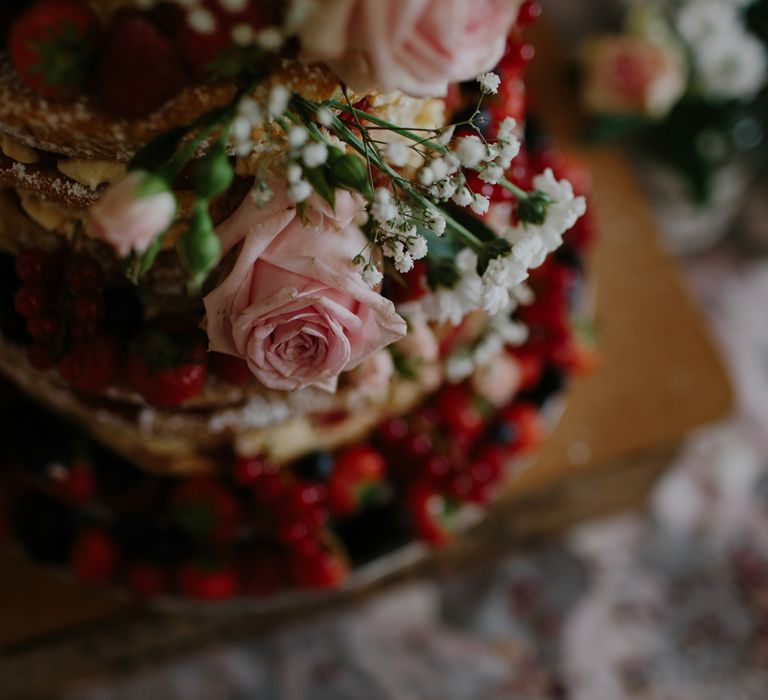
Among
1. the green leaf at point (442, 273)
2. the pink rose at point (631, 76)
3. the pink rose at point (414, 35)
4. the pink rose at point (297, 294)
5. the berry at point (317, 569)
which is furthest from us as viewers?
the pink rose at point (631, 76)

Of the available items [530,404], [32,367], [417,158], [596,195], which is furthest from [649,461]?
A: [32,367]

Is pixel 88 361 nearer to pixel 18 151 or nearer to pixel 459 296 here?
pixel 18 151

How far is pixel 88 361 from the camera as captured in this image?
2.40ft

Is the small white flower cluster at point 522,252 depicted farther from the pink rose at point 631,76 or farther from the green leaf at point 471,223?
the pink rose at point 631,76

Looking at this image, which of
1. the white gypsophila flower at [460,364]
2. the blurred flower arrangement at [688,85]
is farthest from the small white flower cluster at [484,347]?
the blurred flower arrangement at [688,85]

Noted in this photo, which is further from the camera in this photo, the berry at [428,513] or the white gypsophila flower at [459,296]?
the berry at [428,513]

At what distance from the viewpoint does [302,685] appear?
1.39 meters

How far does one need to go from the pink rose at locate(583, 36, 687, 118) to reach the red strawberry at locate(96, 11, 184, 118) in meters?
0.96

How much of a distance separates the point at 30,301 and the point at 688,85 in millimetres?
1180

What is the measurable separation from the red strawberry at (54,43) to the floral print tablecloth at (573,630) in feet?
3.51

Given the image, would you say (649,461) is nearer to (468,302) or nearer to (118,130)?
(468,302)

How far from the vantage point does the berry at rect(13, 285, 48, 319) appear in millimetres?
706

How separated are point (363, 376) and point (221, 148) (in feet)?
1.20

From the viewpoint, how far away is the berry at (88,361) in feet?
2.39
